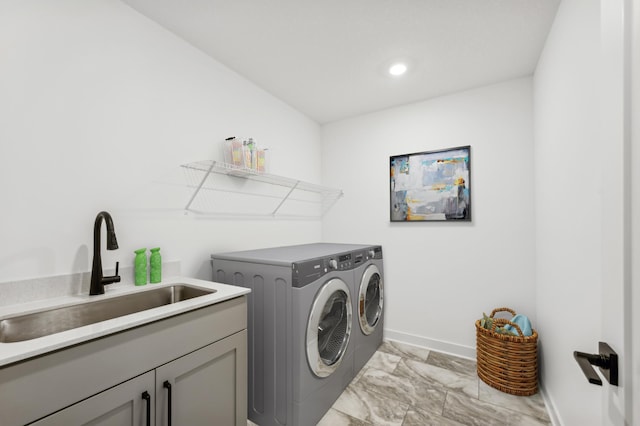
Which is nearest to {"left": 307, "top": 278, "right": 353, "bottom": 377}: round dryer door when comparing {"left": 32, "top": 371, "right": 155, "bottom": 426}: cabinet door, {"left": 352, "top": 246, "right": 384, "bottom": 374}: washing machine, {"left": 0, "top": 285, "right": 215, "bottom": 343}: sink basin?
{"left": 352, "top": 246, "right": 384, "bottom": 374}: washing machine

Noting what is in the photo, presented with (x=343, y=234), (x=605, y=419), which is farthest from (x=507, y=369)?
(x=343, y=234)

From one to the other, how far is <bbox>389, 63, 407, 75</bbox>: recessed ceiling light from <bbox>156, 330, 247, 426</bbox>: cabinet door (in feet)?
7.09

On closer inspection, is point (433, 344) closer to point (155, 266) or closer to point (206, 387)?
point (206, 387)

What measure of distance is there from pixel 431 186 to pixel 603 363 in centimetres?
216

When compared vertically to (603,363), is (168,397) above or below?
below

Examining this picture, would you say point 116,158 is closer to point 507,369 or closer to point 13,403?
point 13,403

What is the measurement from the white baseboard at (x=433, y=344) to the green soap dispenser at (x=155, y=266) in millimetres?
2246

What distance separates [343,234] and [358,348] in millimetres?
1277

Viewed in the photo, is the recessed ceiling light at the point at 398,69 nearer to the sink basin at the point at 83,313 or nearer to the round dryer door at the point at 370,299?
the round dryer door at the point at 370,299

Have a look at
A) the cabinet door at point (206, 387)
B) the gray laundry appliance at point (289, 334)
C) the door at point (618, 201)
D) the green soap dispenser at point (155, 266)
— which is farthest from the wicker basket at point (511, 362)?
the green soap dispenser at point (155, 266)

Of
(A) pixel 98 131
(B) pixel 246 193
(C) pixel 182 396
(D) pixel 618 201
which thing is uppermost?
(A) pixel 98 131

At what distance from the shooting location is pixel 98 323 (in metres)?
0.95

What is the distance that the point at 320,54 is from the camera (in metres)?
2.00

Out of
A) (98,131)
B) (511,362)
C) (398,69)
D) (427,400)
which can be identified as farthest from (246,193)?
(511,362)
